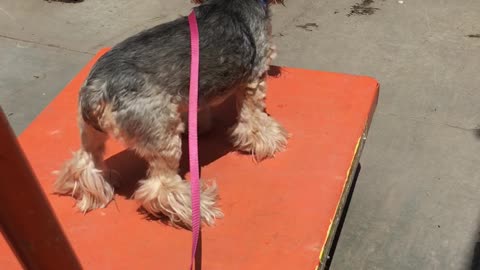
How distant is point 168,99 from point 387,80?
2752 mm

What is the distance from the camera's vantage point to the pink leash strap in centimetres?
265

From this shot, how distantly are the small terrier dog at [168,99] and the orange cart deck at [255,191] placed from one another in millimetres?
109

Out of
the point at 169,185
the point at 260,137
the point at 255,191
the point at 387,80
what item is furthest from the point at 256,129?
the point at 387,80

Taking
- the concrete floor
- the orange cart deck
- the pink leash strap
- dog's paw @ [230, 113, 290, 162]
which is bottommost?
the concrete floor

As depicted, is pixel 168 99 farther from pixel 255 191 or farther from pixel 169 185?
pixel 255 191

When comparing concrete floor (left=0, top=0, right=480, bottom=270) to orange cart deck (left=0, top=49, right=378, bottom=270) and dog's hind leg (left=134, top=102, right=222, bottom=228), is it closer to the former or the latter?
orange cart deck (left=0, top=49, right=378, bottom=270)

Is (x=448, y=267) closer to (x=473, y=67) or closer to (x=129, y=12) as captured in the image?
(x=473, y=67)

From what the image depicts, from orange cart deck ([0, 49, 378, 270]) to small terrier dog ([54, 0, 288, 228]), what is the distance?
0.11m

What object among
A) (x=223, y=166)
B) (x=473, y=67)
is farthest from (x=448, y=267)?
(x=473, y=67)

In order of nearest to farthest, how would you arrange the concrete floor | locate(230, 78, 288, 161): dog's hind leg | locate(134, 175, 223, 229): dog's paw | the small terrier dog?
the small terrier dog
locate(134, 175, 223, 229): dog's paw
locate(230, 78, 288, 161): dog's hind leg
the concrete floor

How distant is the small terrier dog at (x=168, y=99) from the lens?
278cm

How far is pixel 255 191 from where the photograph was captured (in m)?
3.25

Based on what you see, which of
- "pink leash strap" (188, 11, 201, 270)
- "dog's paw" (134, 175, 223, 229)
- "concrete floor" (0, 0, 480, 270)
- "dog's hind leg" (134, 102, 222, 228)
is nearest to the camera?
"pink leash strap" (188, 11, 201, 270)

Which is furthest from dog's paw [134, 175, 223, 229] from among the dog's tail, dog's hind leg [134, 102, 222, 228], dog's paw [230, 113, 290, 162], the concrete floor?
the concrete floor
